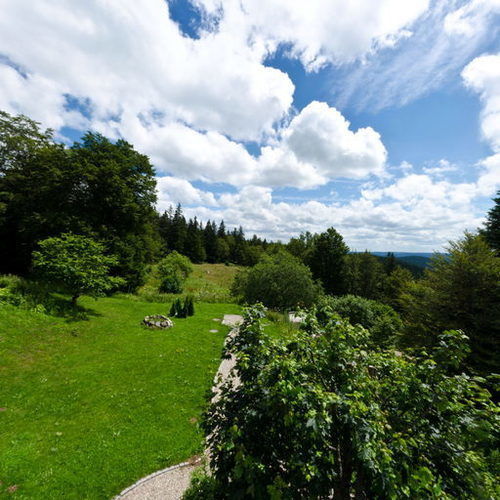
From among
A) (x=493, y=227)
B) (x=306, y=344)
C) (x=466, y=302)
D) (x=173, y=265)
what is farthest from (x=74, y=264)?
(x=493, y=227)

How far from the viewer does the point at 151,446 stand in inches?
231

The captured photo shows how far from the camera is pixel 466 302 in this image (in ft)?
33.8

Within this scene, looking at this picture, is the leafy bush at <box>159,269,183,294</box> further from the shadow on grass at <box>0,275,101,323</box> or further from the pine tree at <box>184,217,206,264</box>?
the pine tree at <box>184,217,206,264</box>

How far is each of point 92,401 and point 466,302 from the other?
1507 cm

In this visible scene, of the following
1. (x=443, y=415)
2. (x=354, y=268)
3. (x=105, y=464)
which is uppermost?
(x=354, y=268)

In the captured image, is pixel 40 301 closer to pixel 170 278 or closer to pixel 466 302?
pixel 170 278

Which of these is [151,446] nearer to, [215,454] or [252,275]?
[215,454]

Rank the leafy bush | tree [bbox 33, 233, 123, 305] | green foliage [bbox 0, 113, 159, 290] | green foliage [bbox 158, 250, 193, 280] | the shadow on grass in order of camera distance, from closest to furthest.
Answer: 1. the shadow on grass
2. tree [bbox 33, 233, 123, 305]
3. green foliage [bbox 0, 113, 159, 290]
4. the leafy bush
5. green foliage [bbox 158, 250, 193, 280]

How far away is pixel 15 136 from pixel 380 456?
92.9ft

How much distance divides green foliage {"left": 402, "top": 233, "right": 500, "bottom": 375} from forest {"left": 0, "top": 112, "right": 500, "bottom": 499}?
2.4 inches

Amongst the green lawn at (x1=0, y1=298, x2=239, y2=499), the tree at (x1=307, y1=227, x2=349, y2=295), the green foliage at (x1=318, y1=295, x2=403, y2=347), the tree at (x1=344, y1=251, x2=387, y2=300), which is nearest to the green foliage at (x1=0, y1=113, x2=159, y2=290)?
the green lawn at (x1=0, y1=298, x2=239, y2=499)

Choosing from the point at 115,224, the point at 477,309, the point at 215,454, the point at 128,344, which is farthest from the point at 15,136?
the point at 477,309

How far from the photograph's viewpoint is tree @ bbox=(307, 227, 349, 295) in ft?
112

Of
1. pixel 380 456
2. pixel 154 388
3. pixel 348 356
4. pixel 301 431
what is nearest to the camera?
pixel 380 456
